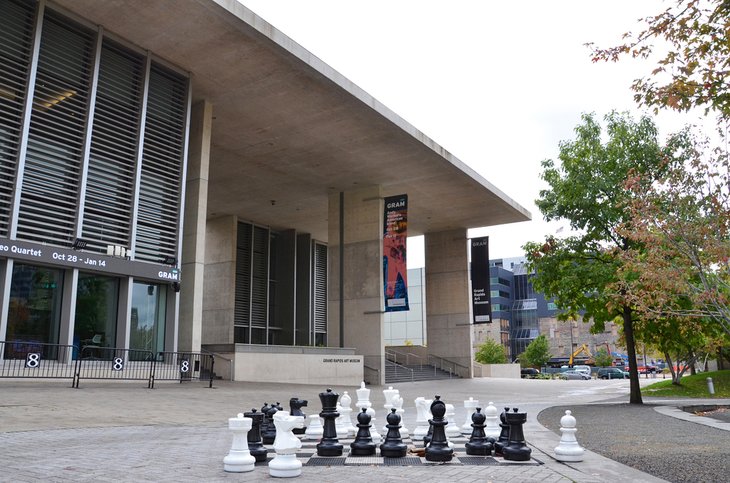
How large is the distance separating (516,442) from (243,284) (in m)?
32.7

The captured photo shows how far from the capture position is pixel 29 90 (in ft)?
50.9

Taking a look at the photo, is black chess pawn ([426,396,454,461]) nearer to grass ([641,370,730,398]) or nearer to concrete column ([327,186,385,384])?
grass ([641,370,730,398])

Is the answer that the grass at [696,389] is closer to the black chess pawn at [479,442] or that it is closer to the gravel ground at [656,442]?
the gravel ground at [656,442]

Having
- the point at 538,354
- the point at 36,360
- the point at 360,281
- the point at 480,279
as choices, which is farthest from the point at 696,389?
the point at 538,354

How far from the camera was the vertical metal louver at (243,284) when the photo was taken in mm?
36688

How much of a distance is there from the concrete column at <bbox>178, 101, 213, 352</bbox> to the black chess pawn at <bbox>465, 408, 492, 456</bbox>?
47.5 ft

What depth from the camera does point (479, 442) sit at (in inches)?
246

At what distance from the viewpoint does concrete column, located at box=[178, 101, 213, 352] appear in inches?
779

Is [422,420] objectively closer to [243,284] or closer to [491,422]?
[491,422]

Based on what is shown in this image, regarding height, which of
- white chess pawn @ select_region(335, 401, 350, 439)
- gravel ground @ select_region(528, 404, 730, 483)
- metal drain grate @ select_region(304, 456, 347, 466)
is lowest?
gravel ground @ select_region(528, 404, 730, 483)

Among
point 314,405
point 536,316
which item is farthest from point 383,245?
point 536,316

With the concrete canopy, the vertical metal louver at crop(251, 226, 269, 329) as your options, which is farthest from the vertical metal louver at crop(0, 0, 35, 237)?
the vertical metal louver at crop(251, 226, 269, 329)

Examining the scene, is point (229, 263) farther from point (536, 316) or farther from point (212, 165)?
point (536, 316)

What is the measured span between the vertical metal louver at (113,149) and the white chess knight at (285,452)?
13.2m
